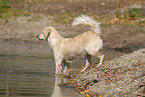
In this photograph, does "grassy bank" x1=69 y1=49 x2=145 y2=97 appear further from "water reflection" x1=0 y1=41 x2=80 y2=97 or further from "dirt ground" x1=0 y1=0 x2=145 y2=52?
"dirt ground" x1=0 y1=0 x2=145 y2=52

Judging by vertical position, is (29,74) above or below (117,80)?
below

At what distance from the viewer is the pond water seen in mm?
8173

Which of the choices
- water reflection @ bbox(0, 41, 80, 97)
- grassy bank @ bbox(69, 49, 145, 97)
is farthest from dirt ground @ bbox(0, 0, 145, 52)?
grassy bank @ bbox(69, 49, 145, 97)

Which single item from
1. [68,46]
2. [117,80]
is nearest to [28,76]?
[68,46]

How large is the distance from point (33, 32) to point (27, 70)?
10453mm

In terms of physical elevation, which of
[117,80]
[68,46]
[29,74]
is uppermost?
[68,46]

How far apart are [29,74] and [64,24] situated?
39.2 ft

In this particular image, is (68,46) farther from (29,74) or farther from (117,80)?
(117,80)

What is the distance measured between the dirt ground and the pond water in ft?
13.6

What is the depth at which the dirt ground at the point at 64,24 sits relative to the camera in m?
20.4

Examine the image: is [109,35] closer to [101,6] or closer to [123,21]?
[123,21]

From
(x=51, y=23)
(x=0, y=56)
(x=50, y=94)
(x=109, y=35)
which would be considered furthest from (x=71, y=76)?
(x=51, y=23)

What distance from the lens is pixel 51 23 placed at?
74.0 ft

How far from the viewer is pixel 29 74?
10.8 metres
